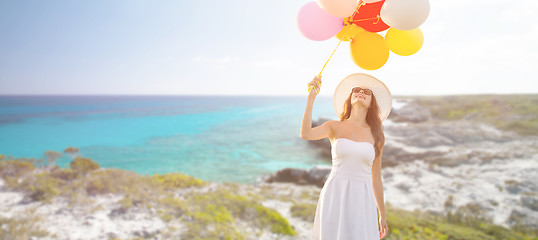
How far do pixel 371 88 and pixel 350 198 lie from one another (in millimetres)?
1017

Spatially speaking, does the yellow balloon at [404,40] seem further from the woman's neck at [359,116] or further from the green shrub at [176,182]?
the green shrub at [176,182]

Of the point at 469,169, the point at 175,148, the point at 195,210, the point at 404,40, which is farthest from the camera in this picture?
the point at 175,148

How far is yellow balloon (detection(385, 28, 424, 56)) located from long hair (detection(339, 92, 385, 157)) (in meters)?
0.62

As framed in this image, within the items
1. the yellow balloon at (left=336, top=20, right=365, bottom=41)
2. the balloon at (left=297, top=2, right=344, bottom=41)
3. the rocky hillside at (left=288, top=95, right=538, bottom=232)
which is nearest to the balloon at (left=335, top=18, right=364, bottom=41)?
the yellow balloon at (left=336, top=20, right=365, bottom=41)

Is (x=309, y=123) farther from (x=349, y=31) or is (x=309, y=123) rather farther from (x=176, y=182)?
(x=176, y=182)

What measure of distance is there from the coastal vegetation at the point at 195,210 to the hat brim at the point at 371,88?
4.48 metres

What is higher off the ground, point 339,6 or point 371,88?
point 339,6

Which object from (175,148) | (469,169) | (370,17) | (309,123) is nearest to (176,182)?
(309,123)

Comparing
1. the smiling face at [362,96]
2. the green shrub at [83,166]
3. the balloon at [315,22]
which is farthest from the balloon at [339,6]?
the green shrub at [83,166]

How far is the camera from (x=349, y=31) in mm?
2592

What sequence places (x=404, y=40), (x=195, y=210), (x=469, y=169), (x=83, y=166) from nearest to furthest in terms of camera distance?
(x=404, y=40)
(x=195, y=210)
(x=83, y=166)
(x=469, y=169)

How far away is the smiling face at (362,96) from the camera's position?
2328 millimetres

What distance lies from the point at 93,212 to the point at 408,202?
944cm

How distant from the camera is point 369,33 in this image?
8.34ft
